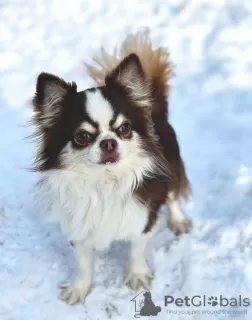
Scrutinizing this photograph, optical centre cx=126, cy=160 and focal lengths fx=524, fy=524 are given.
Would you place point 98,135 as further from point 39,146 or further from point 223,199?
point 223,199

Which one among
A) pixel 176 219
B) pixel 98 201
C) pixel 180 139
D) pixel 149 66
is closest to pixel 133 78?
pixel 149 66

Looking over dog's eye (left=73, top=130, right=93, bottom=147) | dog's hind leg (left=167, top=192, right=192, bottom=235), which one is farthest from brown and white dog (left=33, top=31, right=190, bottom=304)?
dog's hind leg (left=167, top=192, right=192, bottom=235)

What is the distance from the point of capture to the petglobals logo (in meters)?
2.98

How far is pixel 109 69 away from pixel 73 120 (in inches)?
30.2

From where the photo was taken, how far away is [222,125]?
4246mm

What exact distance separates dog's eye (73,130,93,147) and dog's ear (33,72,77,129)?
0.18 meters

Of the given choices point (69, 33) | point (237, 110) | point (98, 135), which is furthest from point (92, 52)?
point (98, 135)

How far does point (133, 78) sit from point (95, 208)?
723 mm

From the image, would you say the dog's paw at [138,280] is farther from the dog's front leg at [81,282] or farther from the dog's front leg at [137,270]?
the dog's front leg at [81,282]

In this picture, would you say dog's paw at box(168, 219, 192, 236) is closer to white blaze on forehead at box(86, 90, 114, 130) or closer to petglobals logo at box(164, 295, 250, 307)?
petglobals logo at box(164, 295, 250, 307)

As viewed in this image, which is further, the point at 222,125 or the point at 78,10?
the point at 78,10

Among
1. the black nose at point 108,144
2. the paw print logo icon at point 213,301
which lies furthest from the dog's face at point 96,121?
the paw print logo icon at point 213,301

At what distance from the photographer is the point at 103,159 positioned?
2514mm

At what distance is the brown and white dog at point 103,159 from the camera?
255 centimetres
